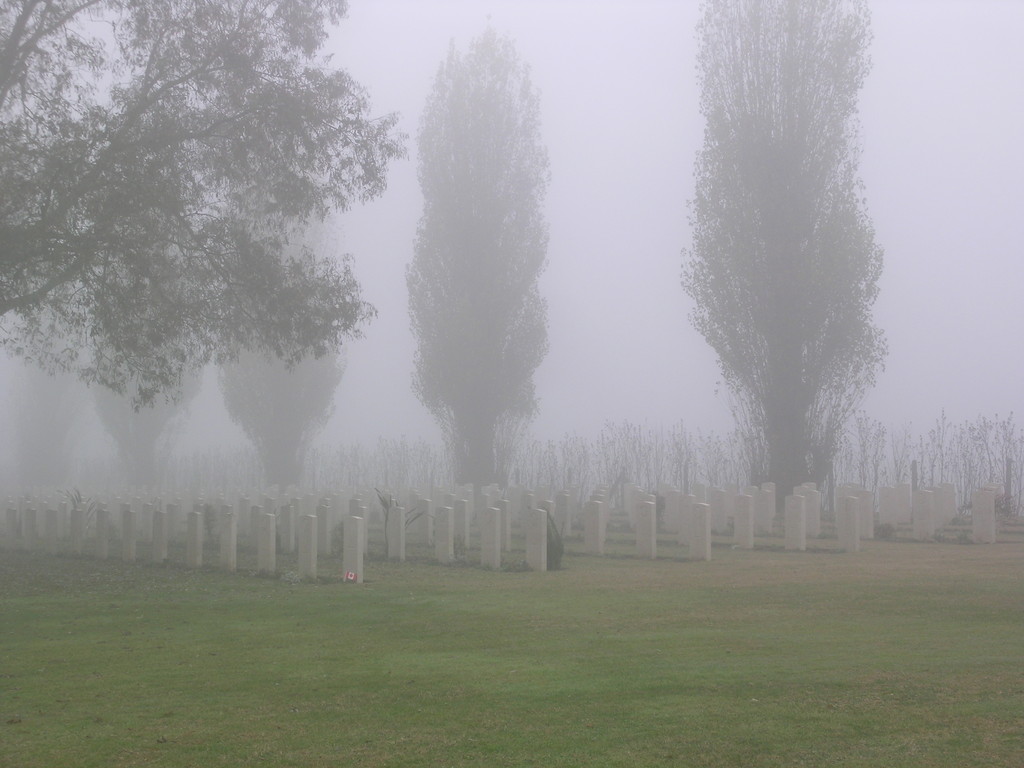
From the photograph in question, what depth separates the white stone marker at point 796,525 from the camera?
14070mm

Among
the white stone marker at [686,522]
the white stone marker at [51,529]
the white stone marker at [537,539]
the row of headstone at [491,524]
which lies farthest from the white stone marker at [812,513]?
the white stone marker at [51,529]

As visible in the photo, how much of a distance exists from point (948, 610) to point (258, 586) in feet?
24.1

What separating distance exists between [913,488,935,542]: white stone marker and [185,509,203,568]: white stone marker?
35.1 ft

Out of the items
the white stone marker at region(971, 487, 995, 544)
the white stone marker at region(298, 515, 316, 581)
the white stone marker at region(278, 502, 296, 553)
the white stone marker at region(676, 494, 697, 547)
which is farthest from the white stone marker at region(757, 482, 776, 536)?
the white stone marker at region(298, 515, 316, 581)

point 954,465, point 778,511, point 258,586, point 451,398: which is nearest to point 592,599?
point 258,586

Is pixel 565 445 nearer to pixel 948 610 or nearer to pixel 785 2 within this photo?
pixel 785 2

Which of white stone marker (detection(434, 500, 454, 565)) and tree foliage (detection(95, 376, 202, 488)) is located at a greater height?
tree foliage (detection(95, 376, 202, 488))

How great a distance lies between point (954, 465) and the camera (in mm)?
23391

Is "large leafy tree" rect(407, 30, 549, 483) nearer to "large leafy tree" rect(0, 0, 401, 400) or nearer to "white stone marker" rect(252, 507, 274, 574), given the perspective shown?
"large leafy tree" rect(0, 0, 401, 400)

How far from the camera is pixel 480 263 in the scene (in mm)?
28391

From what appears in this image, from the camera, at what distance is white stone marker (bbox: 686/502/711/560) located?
1310cm

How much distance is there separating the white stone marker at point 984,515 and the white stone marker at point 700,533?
174 inches

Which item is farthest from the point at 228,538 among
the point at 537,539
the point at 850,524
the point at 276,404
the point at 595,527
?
the point at 276,404

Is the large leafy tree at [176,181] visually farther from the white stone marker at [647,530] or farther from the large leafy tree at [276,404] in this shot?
the large leafy tree at [276,404]
